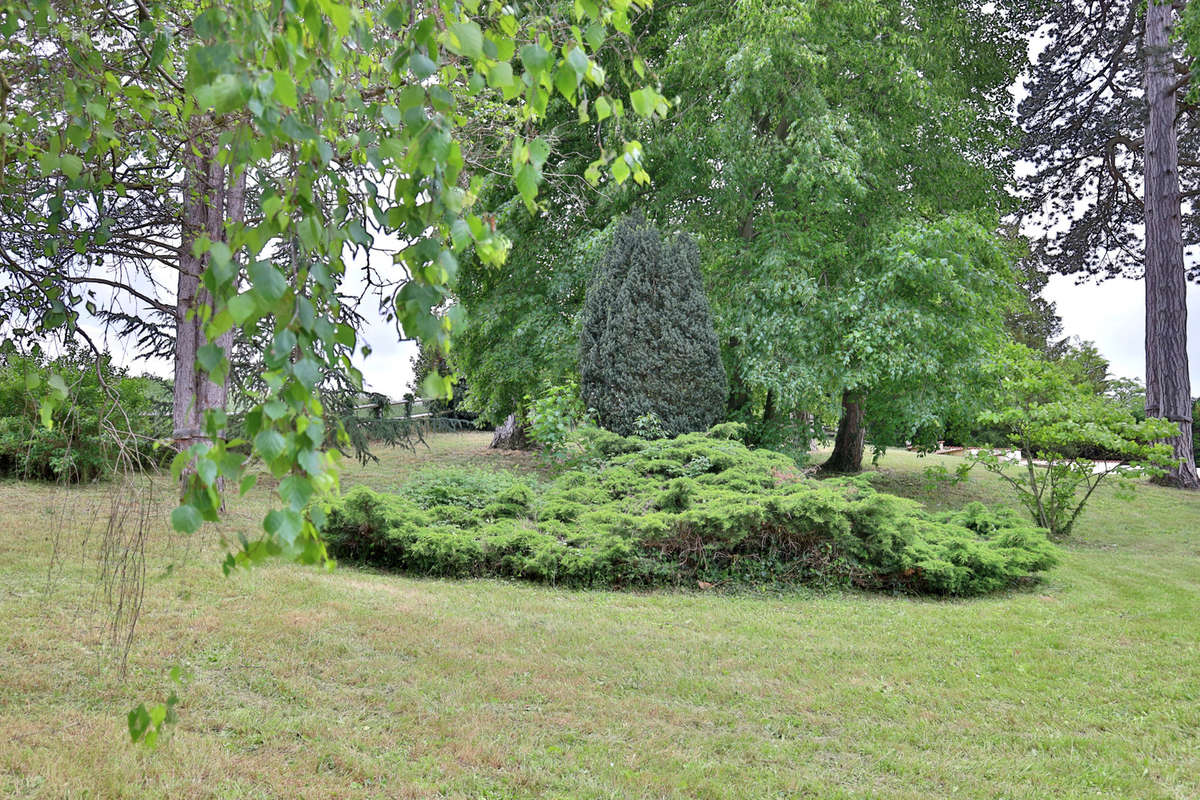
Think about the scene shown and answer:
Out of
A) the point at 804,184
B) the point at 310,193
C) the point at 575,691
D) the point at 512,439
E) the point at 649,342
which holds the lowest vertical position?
the point at 575,691

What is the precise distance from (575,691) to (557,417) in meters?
5.71

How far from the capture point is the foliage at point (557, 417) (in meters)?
9.15

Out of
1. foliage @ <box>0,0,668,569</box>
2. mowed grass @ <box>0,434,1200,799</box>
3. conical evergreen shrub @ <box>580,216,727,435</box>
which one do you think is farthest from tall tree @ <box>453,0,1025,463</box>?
foliage @ <box>0,0,668,569</box>

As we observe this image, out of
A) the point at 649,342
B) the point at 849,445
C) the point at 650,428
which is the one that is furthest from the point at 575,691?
the point at 849,445

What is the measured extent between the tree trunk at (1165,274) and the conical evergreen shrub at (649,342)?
9218 mm

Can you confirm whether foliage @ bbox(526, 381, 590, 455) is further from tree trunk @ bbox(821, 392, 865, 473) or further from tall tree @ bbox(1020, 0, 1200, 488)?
tall tree @ bbox(1020, 0, 1200, 488)

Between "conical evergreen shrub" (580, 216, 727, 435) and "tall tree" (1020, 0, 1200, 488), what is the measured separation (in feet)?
28.9

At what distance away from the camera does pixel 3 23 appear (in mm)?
2115

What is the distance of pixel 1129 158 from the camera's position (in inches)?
619

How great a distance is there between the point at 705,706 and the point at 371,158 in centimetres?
295

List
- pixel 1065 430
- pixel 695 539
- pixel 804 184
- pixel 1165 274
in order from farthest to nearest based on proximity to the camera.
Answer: pixel 1165 274 < pixel 804 184 < pixel 1065 430 < pixel 695 539

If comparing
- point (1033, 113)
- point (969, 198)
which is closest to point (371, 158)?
point (969, 198)

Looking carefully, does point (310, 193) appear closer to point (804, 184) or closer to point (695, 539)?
point (695, 539)

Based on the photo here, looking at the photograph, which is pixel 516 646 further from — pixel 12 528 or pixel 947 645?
pixel 12 528
